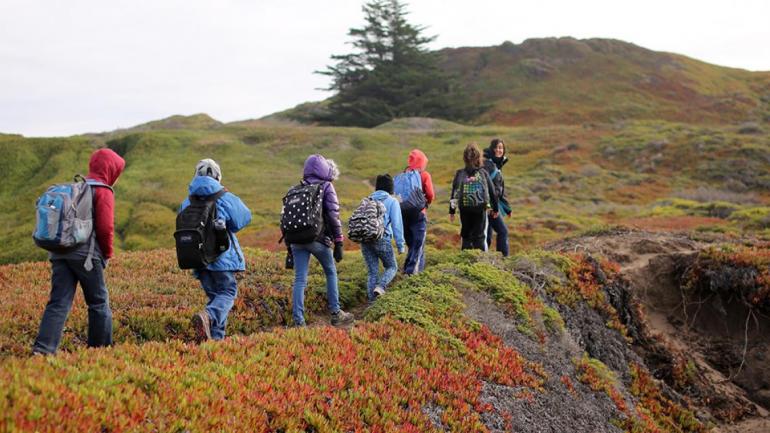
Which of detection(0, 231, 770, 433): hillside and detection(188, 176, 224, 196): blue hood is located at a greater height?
detection(188, 176, 224, 196): blue hood

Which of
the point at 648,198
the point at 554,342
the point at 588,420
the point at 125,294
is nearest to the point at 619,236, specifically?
the point at 554,342

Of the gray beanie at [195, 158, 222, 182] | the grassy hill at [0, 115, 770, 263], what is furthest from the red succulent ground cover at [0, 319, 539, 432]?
the grassy hill at [0, 115, 770, 263]

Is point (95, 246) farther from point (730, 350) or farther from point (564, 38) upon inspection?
point (564, 38)

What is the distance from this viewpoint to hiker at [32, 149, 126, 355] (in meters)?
6.34

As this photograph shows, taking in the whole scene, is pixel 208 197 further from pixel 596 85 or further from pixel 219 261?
pixel 596 85

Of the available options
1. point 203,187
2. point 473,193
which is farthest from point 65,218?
point 473,193

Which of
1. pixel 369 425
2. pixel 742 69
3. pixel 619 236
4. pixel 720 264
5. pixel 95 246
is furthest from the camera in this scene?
pixel 742 69

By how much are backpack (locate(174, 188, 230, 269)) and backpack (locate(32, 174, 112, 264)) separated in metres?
1.00

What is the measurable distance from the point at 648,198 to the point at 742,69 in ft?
224

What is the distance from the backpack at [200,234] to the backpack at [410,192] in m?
4.11

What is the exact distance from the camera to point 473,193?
11164 millimetres

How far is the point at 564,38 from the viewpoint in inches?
3511

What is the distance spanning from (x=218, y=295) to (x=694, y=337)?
1050cm

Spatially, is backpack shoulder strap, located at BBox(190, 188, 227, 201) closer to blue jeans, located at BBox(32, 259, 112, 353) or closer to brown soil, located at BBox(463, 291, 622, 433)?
blue jeans, located at BBox(32, 259, 112, 353)
